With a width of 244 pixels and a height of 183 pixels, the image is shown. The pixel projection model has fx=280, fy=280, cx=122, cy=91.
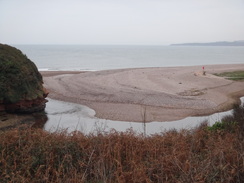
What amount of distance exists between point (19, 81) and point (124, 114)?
8548 mm

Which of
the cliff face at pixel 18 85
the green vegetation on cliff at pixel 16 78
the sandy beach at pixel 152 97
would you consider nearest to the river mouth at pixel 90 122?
the sandy beach at pixel 152 97

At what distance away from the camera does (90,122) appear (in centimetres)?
2050

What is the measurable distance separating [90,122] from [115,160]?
42.2 feet

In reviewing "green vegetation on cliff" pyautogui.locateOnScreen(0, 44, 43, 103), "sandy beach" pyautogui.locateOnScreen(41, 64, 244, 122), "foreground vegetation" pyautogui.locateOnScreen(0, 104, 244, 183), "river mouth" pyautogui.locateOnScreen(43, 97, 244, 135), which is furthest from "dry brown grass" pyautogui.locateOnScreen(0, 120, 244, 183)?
"green vegetation on cliff" pyautogui.locateOnScreen(0, 44, 43, 103)

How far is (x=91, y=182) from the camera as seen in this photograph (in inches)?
284

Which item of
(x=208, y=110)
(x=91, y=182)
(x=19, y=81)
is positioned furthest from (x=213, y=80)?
(x=91, y=182)

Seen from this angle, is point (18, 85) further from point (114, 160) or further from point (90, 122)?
point (114, 160)

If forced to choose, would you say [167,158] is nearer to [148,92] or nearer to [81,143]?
[81,143]

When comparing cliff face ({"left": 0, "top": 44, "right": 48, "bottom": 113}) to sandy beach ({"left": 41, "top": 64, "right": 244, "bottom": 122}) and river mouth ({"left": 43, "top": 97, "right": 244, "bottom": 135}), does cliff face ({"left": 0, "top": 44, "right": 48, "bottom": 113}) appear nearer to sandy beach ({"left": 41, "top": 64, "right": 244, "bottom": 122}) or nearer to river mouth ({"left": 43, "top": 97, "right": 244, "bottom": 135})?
river mouth ({"left": 43, "top": 97, "right": 244, "bottom": 135})

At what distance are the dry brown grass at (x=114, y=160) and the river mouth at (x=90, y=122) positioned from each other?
764cm

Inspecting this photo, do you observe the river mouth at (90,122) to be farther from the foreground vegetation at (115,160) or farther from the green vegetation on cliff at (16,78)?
the foreground vegetation at (115,160)

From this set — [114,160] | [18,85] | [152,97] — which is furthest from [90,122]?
[114,160]

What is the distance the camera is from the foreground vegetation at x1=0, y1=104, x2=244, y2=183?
6.93 m

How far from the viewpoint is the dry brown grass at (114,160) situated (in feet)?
22.7
